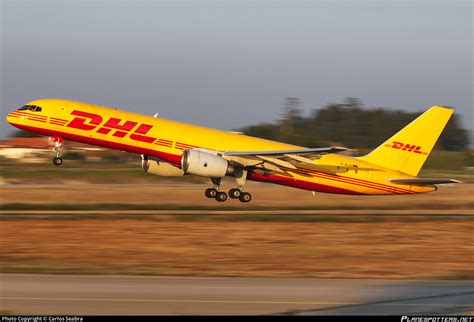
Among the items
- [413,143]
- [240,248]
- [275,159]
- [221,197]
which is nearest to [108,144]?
[221,197]

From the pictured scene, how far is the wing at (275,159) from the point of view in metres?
38.2

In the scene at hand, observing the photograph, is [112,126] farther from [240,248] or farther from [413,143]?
[413,143]

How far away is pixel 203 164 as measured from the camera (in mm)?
37438

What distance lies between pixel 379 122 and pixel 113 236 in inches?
5108

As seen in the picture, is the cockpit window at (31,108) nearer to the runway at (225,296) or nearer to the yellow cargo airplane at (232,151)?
the yellow cargo airplane at (232,151)

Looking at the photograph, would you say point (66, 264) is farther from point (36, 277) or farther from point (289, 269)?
point (289, 269)

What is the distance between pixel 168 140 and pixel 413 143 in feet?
44.8

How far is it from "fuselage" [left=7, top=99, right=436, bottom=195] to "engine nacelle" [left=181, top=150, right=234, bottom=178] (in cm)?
97

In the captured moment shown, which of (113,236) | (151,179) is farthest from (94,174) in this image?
(113,236)

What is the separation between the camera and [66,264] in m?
23.3

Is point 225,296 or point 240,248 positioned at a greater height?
point 225,296

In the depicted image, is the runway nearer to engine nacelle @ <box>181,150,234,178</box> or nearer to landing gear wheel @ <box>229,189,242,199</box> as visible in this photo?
engine nacelle @ <box>181,150,234,178</box>

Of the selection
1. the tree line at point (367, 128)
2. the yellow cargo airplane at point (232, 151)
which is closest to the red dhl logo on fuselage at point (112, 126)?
the yellow cargo airplane at point (232, 151)

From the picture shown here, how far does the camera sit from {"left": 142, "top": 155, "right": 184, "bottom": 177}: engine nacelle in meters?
39.8
